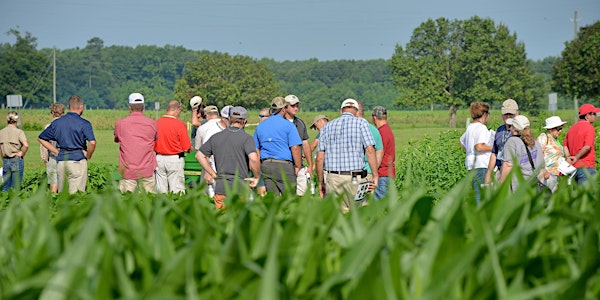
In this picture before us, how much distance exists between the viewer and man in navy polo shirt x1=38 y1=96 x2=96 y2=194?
36.6 feet

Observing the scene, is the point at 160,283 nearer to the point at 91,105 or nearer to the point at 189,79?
the point at 189,79

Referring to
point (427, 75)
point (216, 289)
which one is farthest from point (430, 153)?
point (427, 75)

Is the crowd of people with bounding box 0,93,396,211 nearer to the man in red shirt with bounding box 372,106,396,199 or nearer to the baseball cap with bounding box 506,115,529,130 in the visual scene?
the man in red shirt with bounding box 372,106,396,199

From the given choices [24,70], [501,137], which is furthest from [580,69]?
[24,70]

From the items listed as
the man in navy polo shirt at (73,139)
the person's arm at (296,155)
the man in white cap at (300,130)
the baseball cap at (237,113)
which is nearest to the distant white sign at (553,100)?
the man in white cap at (300,130)

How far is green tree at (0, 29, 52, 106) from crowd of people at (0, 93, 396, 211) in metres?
125

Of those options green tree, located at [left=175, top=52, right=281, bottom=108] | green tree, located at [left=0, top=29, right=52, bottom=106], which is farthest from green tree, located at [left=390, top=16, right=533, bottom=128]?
green tree, located at [left=0, top=29, right=52, bottom=106]

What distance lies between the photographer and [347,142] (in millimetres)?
9883

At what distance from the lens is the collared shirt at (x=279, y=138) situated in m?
10.7

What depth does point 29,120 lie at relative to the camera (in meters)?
76.2

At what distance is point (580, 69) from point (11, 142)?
69624 mm

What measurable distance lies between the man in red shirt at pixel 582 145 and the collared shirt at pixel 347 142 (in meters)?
3.12

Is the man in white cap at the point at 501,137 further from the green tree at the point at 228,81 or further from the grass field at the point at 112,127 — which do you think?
the green tree at the point at 228,81

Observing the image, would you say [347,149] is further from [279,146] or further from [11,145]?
[11,145]
